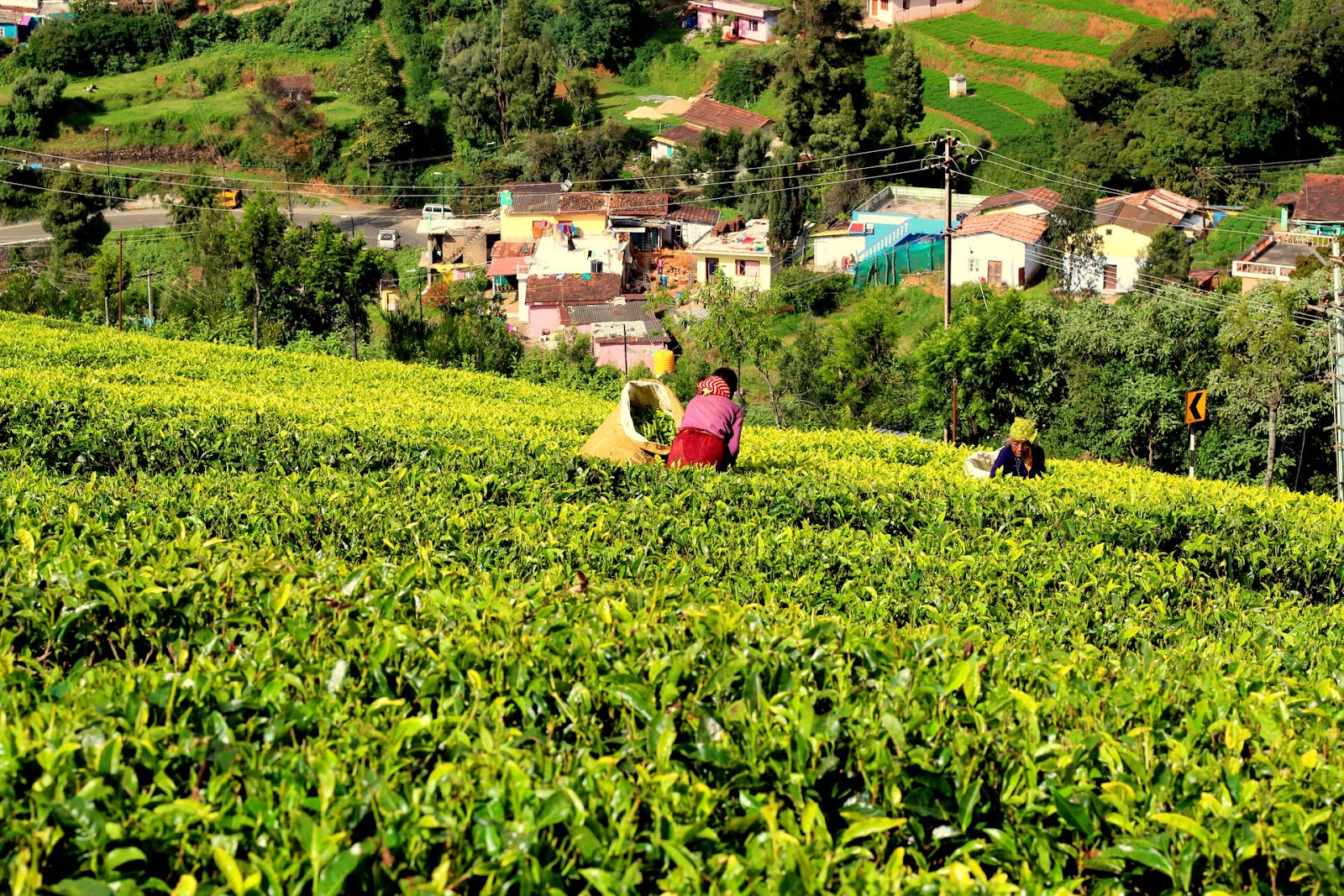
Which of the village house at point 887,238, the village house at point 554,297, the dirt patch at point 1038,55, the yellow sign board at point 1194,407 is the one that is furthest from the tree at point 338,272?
the dirt patch at point 1038,55

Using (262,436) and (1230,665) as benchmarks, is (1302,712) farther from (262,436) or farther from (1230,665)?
(262,436)

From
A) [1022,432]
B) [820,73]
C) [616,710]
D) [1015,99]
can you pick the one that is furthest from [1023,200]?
[616,710]

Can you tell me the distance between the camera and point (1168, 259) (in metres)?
37.9

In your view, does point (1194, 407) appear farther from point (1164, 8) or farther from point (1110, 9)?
point (1110, 9)

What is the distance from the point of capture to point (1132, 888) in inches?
128

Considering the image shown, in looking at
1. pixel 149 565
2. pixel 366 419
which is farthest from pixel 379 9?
pixel 149 565

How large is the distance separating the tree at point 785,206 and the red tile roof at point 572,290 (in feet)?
24.1

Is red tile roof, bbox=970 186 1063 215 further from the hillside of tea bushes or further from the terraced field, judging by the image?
the hillside of tea bushes

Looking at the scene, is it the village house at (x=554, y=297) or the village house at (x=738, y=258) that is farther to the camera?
the village house at (x=738, y=258)

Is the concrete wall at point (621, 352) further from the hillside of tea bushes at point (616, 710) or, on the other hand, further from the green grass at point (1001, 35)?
the green grass at point (1001, 35)

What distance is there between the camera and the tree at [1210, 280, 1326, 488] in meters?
25.8

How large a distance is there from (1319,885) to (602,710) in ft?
6.32

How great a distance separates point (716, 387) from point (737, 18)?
65.0 m

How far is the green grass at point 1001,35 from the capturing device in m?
61.9
